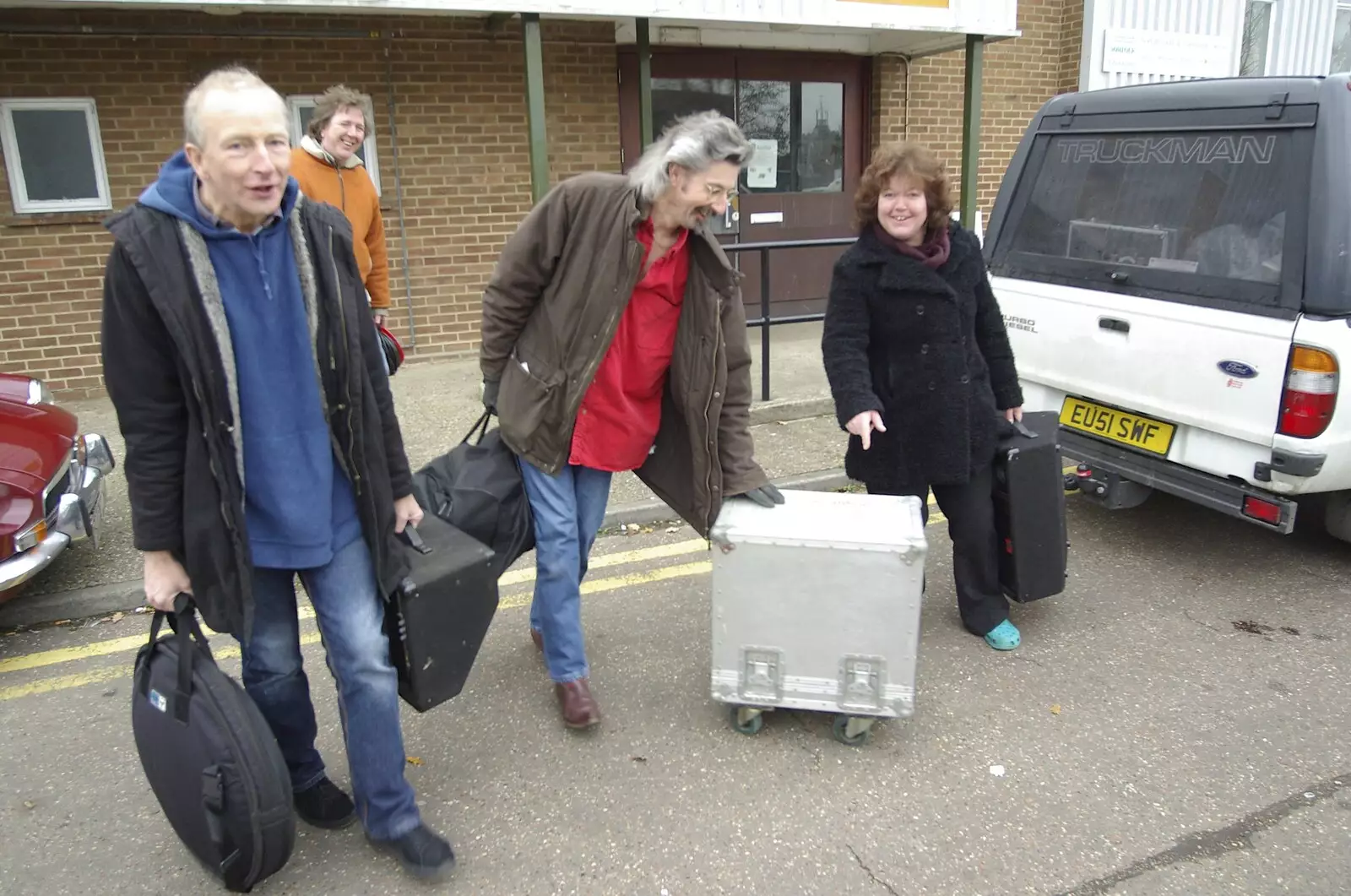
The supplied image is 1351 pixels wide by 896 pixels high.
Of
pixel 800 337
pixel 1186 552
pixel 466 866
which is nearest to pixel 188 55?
pixel 800 337

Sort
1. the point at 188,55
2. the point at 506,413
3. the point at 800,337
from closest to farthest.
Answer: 1. the point at 506,413
2. the point at 188,55
3. the point at 800,337

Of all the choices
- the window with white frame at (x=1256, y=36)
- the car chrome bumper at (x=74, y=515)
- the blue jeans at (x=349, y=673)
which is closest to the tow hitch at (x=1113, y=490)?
the blue jeans at (x=349, y=673)

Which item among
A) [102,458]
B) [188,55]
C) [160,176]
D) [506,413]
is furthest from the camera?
[188,55]

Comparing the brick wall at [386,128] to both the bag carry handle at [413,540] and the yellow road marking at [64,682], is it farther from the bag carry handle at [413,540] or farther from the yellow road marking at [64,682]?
the bag carry handle at [413,540]

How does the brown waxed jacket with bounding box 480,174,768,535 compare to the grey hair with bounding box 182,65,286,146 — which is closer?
the grey hair with bounding box 182,65,286,146

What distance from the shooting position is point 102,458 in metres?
4.25

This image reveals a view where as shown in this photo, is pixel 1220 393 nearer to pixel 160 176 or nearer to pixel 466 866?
pixel 466 866

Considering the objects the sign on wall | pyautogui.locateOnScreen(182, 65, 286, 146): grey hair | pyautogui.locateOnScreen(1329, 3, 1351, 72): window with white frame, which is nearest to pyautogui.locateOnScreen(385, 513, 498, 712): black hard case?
pyautogui.locateOnScreen(182, 65, 286, 146): grey hair

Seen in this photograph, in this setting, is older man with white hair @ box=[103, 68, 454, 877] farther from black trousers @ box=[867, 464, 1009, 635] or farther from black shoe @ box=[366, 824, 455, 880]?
black trousers @ box=[867, 464, 1009, 635]

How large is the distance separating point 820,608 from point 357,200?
320 cm

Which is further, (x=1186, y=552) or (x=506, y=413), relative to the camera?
(x=1186, y=552)

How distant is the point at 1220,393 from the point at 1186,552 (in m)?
1.03

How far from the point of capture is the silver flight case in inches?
111

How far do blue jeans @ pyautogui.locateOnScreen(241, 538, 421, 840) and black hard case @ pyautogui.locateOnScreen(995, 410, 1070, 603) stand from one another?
2253 mm
